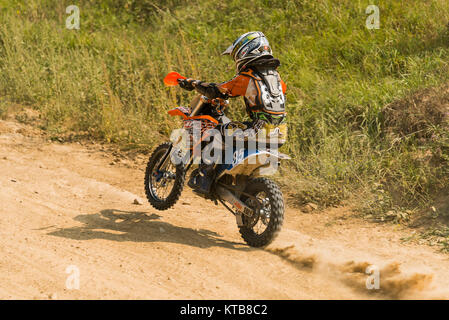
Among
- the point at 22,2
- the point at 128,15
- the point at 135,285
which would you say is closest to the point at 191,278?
the point at 135,285

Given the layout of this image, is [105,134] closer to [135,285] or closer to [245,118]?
[245,118]

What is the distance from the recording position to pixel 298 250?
524cm

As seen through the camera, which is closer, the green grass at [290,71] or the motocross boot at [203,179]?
the motocross boot at [203,179]

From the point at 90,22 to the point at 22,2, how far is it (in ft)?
6.34

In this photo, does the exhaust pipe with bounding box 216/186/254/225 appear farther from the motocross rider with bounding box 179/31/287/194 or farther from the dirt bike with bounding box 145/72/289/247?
the motocross rider with bounding box 179/31/287/194

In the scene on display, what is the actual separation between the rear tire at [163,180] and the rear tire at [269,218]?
0.80 metres

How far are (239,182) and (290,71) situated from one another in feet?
12.1

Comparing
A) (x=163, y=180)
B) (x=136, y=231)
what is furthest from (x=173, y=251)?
(x=163, y=180)

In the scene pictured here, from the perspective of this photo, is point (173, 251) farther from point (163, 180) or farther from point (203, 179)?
point (163, 180)

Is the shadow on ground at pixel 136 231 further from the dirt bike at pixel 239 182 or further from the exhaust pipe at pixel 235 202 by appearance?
the exhaust pipe at pixel 235 202

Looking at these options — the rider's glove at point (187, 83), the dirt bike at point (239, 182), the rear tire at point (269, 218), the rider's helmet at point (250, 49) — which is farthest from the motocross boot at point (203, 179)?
the rider's helmet at point (250, 49)

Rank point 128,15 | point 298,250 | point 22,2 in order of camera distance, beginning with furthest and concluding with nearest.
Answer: point 22,2 < point 128,15 < point 298,250

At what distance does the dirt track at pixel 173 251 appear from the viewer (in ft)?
14.2

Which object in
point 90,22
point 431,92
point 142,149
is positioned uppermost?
point 90,22
